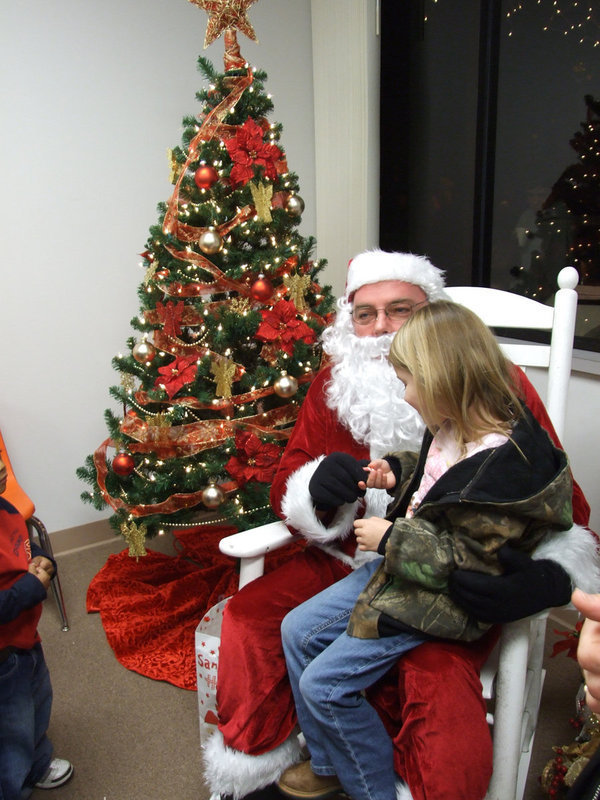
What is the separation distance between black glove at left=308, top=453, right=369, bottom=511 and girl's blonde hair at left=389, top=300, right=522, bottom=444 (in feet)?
0.75

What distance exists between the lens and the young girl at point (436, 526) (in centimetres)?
101

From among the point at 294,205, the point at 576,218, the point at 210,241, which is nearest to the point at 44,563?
the point at 210,241

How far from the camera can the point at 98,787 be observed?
1533 mm

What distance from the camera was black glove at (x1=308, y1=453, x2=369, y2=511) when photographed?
1279mm

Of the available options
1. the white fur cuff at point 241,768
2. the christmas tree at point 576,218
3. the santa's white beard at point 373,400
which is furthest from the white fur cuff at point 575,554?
the christmas tree at point 576,218

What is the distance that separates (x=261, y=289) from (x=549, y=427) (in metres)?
0.97

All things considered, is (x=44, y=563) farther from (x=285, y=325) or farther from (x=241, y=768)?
(x=285, y=325)

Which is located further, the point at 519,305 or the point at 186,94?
the point at 186,94

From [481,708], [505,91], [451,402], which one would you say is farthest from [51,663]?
[505,91]

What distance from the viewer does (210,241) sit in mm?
1855

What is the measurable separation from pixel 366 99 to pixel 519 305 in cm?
Result: 172

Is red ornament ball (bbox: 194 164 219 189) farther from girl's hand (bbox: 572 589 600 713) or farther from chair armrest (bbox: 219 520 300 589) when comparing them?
girl's hand (bbox: 572 589 600 713)

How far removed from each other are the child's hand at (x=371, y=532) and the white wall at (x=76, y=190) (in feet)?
6.35

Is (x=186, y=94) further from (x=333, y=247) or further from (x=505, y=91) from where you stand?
(x=505, y=91)
